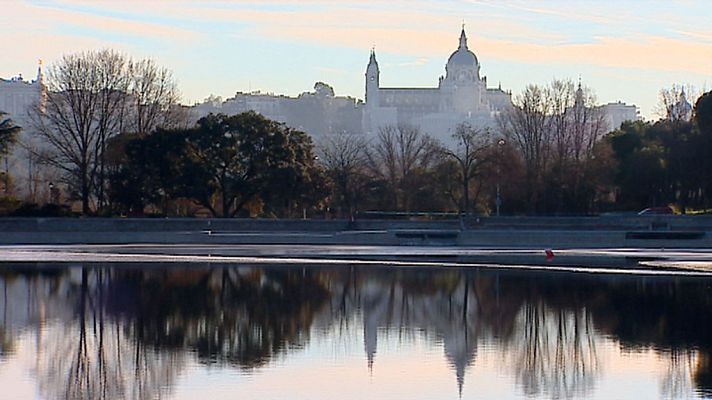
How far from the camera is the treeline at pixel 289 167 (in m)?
58.8

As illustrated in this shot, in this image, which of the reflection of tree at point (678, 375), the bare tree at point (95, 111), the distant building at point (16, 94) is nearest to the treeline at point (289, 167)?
the bare tree at point (95, 111)

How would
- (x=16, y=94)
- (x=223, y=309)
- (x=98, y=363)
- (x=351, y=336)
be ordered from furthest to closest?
(x=16, y=94)
(x=223, y=309)
(x=351, y=336)
(x=98, y=363)

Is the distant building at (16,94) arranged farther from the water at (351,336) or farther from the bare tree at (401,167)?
the water at (351,336)

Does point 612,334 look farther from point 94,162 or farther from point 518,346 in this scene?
point 94,162

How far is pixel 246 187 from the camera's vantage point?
5888 centimetres

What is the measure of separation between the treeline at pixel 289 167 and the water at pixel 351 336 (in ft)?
82.2

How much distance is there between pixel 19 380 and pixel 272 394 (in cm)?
357

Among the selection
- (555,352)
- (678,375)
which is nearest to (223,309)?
(555,352)

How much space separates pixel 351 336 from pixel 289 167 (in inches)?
1463

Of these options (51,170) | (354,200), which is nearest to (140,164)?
(354,200)

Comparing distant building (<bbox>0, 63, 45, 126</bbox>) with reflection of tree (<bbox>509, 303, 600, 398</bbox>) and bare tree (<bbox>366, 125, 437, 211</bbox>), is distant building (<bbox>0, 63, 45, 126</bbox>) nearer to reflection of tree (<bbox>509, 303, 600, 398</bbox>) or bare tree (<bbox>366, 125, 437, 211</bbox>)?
bare tree (<bbox>366, 125, 437, 211</bbox>)

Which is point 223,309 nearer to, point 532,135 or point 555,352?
point 555,352

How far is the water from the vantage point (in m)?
17.2

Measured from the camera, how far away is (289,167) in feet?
193
